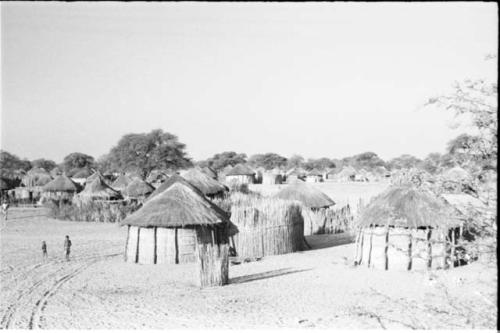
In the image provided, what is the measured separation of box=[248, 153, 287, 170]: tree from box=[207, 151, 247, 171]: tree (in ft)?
6.42

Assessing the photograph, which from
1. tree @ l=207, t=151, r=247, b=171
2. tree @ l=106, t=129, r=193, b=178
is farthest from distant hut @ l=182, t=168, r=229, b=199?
tree @ l=207, t=151, r=247, b=171

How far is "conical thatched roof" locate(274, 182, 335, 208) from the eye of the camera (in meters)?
21.7

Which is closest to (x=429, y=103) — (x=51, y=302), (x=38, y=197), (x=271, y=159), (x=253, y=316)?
(x=253, y=316)

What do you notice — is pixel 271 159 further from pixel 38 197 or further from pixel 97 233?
pixel 97 233

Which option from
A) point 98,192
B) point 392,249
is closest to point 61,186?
point 98,192

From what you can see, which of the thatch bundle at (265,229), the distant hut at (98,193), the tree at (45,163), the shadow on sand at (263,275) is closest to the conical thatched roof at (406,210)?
the shadow on sand at (263,275)

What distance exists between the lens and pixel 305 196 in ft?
72.0

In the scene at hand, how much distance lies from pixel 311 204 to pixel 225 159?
54281mm

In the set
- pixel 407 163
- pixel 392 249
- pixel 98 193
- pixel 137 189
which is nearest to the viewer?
pixel 392 249

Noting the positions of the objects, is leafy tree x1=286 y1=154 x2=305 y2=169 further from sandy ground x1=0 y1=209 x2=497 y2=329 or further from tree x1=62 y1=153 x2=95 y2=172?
sandy ground x1=0 y1=209 x2=497 y2=329

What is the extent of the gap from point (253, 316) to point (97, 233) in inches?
522

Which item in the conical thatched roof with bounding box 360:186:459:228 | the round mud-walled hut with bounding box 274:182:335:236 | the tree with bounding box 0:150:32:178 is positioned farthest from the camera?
the tree with bounding box 0:150:32:178

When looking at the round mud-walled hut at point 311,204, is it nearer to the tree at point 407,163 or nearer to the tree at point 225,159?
the tree at point 407,163

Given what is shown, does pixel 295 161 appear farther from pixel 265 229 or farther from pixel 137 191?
pixel 265 229
